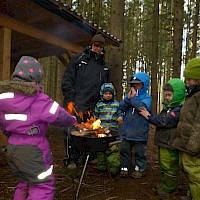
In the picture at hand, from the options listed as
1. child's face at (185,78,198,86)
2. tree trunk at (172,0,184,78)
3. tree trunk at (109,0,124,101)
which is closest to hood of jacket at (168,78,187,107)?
child's face at (185,78,198,86)

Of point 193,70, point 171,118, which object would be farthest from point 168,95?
point 193,70

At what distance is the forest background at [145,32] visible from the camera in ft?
26.3

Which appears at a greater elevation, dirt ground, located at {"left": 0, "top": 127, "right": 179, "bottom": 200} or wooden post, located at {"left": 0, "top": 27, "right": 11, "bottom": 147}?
wooden post, located at {"left": 0, "top": 27, "right": 11, "bottom": 147}

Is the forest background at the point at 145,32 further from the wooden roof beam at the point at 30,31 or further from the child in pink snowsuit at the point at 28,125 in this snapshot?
the child in pink snowsuit at the point at 28,125

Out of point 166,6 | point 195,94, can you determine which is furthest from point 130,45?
point 195,94

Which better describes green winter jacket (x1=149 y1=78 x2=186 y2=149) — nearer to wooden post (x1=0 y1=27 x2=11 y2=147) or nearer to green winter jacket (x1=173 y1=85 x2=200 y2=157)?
green winter jacket (x1=173 y1=85 x2=200 y2=157)

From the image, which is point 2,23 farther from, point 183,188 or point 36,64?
point 183,188

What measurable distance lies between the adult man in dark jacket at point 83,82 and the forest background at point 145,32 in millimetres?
2315

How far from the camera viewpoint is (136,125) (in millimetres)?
4875

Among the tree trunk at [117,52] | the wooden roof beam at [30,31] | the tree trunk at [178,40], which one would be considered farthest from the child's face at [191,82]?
the tree trunk at [178,40]

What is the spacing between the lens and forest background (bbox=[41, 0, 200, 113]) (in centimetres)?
802

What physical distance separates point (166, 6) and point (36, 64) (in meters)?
20.9

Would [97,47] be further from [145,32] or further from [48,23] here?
[145,32]

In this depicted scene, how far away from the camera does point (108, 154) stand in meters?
5.03
